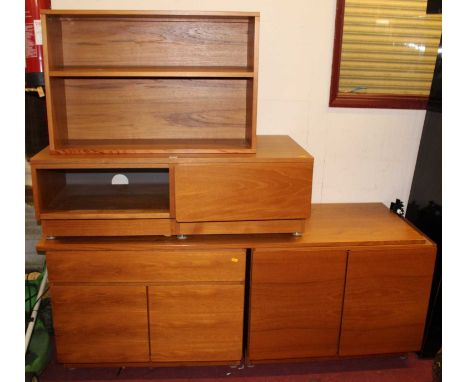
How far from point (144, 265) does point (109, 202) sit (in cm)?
36

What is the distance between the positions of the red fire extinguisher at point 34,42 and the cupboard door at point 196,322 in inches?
43.2

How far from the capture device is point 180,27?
2.05 meters

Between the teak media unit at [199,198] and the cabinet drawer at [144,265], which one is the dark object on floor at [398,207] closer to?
the teak media unit at [199,198]

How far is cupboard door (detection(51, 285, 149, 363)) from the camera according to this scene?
1955mm

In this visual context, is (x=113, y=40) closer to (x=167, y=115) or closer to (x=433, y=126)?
(x=167, y=115)

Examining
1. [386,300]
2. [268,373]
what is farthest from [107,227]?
[386,300]

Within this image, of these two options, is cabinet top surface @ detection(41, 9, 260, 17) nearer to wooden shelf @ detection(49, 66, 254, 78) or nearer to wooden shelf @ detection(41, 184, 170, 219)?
wooden shelf @ detection(49, 66, 254, 78)

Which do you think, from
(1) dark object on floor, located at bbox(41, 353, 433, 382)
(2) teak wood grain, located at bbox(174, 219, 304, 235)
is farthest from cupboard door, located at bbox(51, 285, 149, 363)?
(2) teak wood grain, located at bbox(174, 219, 304, 235)

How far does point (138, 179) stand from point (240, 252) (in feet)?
2.35

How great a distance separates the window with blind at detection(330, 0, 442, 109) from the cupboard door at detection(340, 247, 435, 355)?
0.83 meters

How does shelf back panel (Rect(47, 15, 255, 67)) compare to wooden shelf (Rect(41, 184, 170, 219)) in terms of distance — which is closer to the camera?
wooden shelf (Rect(41, 184, 170, 219))

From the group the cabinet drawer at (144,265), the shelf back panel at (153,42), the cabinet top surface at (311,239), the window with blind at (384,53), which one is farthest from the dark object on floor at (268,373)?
the shelf back panel at (153,42)
